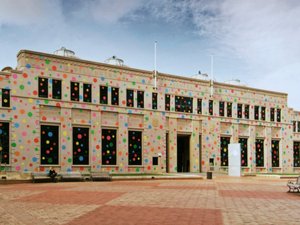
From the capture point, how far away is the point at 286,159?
54.7m

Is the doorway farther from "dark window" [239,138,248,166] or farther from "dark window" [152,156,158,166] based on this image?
"dark window" [239,138,248,166]

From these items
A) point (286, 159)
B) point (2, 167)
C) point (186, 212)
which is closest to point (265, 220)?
point (186, 212)

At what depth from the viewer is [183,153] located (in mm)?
48156

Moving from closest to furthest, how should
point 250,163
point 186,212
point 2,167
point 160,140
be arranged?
point 186,212 < point 2,167 < point 160,140 < point 250,163

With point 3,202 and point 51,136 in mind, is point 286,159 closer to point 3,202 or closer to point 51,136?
point 51,136

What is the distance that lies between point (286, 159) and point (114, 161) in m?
28.2

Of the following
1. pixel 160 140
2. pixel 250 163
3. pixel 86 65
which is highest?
pixel 86 65

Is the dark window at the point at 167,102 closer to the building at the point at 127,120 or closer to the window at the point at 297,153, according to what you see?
the building at the point at 127,120

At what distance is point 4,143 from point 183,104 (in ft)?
70.6

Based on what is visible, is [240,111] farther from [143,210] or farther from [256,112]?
[143,210]

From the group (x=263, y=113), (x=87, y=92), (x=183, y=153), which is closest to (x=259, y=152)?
(x=263, y=113)

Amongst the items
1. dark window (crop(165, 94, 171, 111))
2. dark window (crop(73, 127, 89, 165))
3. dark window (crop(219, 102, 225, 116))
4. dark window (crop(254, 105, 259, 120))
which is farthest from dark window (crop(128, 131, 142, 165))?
dark window (crop(254, 105, 259, 120))

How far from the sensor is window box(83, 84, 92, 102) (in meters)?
38.8

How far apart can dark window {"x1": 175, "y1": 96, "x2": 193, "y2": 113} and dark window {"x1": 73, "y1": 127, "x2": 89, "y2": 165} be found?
12204mm
